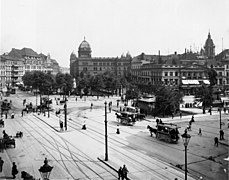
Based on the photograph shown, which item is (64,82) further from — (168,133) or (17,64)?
(168,133)

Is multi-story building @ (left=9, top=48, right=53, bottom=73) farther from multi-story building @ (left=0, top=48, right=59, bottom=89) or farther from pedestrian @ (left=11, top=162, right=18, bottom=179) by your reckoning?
pedestrian @ (left=11, top=162, right=18, bottom=179)

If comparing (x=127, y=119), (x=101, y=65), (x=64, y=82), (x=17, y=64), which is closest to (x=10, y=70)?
(x=17, y=64)

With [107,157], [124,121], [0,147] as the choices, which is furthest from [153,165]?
[124,121]

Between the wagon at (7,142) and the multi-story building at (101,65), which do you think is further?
the multi-story building at (101,65)

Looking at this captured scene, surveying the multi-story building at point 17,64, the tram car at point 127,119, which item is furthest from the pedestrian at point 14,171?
the multi-story building at point 17,64

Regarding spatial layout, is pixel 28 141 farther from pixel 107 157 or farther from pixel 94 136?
pixel 107 157

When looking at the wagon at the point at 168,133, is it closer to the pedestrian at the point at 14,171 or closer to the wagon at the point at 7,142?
the wagon at the point at 7,142

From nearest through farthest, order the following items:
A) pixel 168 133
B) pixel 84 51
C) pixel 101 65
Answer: pixel 168 133 < pixel 101 65 < pixel 84 51

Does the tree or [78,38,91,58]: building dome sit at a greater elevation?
[78,38,91,58]: building dome

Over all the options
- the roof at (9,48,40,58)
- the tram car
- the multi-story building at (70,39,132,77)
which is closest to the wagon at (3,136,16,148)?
the tram car
